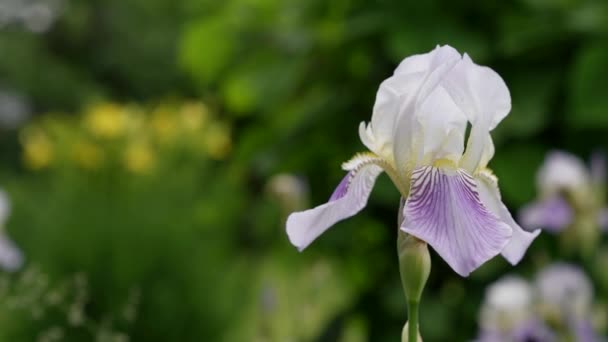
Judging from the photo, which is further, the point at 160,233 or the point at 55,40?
the point at 55,40

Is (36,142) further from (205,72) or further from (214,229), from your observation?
(205,72)

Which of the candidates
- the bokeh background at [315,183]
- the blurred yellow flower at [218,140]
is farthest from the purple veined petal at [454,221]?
the blurred yellow flower at [218,140]

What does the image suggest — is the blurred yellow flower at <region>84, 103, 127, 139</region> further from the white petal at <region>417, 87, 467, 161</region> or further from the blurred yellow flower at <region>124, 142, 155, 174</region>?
the white petal at <region>417, 87, 467, 161</region>

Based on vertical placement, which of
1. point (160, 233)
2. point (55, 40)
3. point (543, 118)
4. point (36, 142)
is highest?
point (543, 118)

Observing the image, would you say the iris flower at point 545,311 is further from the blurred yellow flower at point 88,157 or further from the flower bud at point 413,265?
the blurred yellow flower at point 88,157

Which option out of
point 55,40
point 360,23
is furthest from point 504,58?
point 55,40

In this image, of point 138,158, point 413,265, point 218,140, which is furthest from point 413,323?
point 218,140

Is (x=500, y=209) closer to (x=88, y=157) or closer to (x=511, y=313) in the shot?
(x=511, y=313)

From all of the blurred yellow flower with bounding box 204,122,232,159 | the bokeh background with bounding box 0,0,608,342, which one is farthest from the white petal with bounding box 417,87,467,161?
the blurred yellow flower with bounding box 204,122,232,159
